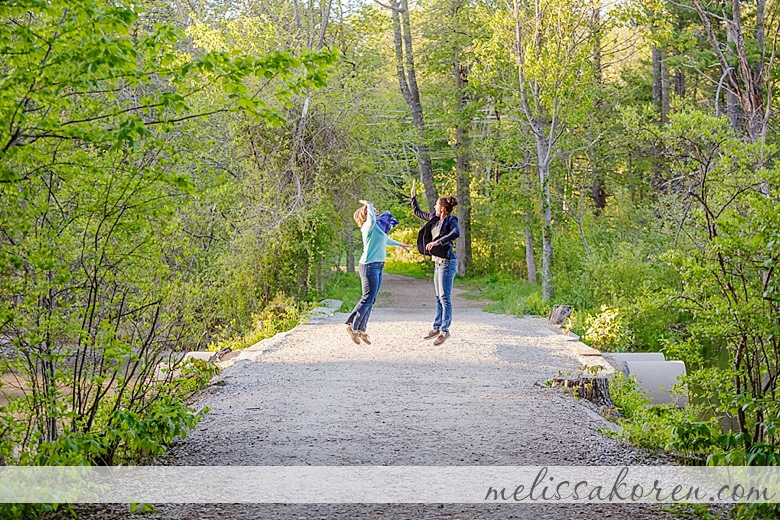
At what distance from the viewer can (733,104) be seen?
659 inches

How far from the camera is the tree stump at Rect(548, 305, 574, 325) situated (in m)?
13.8

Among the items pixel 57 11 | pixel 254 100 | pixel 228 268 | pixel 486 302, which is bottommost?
pixel 486 302

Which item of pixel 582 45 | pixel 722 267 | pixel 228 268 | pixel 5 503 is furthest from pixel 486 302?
pixel 5 503

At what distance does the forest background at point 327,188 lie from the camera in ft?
13.9

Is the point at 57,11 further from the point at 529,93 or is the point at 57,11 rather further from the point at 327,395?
the point at 529,93

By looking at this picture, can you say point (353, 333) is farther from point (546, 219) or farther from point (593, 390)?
point (546, 219)

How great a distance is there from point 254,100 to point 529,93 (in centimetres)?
1458

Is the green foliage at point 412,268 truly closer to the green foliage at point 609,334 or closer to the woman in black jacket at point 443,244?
the green foliage at point 609,334

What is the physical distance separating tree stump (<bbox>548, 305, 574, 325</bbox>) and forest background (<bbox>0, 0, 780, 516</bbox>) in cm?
41

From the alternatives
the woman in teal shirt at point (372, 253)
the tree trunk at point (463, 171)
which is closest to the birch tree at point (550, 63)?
the woman in teal shirt at point (372, 253)

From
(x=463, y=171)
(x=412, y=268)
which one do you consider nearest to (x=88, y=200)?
(x=463, y=171)

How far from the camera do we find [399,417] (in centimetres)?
680

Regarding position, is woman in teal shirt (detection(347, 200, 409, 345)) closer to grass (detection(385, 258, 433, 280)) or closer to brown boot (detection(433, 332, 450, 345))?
brown boot (detection(433, 332, 450, 345))

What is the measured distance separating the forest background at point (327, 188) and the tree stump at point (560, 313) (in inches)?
16.0
